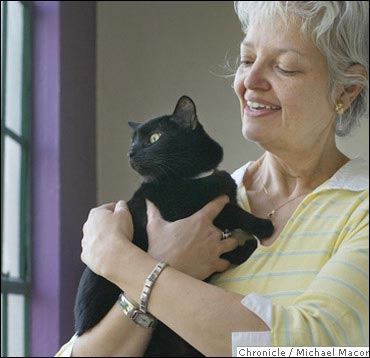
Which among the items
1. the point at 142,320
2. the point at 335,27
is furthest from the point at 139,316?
the point at 335,27

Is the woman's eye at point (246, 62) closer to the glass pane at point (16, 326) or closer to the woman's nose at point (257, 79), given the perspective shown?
the woman's nose at point (257, 79)

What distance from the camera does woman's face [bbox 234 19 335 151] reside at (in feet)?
1.70

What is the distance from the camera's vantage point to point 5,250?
0.75m

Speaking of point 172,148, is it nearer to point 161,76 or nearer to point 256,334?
point 161,76

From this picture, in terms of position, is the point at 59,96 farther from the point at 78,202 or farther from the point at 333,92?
the point at 333,92

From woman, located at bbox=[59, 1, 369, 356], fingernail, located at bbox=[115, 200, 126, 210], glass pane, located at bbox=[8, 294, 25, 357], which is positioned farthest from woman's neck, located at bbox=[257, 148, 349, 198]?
glass pane, located at bbox=[8, 294, 25, 357]

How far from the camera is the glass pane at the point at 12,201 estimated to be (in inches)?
26.0

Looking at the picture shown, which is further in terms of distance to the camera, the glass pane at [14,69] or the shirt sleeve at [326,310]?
the glass pane at [14,69]

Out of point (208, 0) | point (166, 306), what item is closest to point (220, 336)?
point (166, 306)

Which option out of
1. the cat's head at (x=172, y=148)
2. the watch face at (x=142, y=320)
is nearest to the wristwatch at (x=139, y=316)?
the watch face at (x=142, y=320)

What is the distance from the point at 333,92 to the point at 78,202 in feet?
0.73

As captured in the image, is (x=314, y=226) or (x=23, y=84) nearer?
(x=314, y=226)

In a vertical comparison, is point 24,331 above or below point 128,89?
below

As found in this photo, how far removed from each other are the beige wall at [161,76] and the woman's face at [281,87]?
0.12 ft
